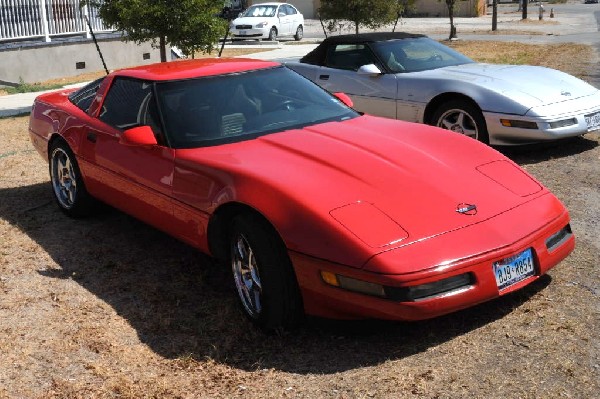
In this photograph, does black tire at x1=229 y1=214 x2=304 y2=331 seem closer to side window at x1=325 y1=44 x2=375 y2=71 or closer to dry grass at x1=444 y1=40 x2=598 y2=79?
side window at x1=325 y1=44 x2=375 y2=71

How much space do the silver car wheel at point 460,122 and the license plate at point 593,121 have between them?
110 centimetres

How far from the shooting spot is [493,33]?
111 ft

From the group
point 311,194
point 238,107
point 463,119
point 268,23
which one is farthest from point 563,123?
point 268,23

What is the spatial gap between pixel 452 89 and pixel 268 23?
23707mm

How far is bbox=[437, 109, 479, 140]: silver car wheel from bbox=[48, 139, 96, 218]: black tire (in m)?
3.85

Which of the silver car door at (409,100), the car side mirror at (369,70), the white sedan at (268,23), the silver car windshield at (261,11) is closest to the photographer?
the silver car door at (409,100)

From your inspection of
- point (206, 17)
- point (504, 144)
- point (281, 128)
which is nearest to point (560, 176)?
point (504, 144)

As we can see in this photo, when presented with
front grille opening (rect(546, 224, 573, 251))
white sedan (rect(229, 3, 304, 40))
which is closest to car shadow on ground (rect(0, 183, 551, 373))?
front grille opening (rect(546, 224, 573, 251))

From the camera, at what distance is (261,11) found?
3244 cm

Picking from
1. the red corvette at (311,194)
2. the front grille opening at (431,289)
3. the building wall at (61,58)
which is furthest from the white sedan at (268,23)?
the front grille opening at (431,289)

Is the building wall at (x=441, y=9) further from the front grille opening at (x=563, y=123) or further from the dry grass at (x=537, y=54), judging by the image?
the front grille opening at (x=563, y=123)

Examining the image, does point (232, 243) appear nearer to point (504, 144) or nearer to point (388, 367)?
point (388, 367)

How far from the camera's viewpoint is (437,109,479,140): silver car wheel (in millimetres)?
8047

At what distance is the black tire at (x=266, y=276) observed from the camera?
401 centimetres
